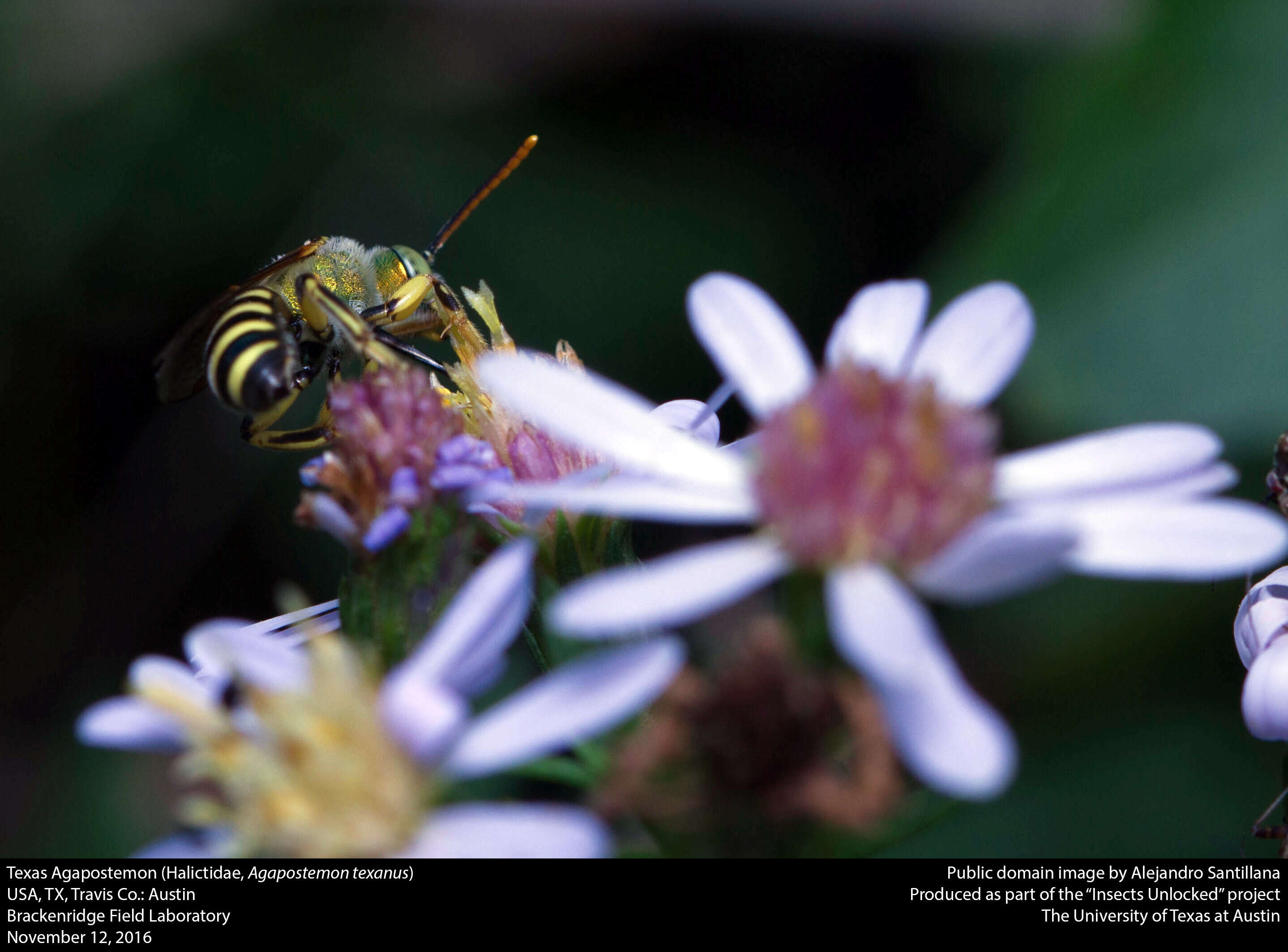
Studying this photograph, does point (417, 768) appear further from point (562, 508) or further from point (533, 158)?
point (533, 158)

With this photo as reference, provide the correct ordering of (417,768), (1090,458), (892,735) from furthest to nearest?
(1090,458) → (417,768) → (892,735)

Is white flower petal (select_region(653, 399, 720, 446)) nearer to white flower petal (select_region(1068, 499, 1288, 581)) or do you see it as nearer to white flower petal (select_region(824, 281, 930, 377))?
white flower petal (select_region(824, 281, 930, 377))

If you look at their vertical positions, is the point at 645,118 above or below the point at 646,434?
above

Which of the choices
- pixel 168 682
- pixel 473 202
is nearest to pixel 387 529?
pixel 168 682

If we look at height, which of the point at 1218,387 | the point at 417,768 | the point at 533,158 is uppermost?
the point at 533,158

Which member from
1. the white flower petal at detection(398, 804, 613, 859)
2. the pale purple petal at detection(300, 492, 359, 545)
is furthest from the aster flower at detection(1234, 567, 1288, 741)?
the pale purple petal at detection(300, 492, 359, 545)

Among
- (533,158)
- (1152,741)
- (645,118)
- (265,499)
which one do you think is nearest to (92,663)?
(265,499)

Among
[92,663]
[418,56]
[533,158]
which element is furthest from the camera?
[418,56]

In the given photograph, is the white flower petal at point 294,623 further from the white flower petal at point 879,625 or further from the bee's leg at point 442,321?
the white flower petal at point 879,625
